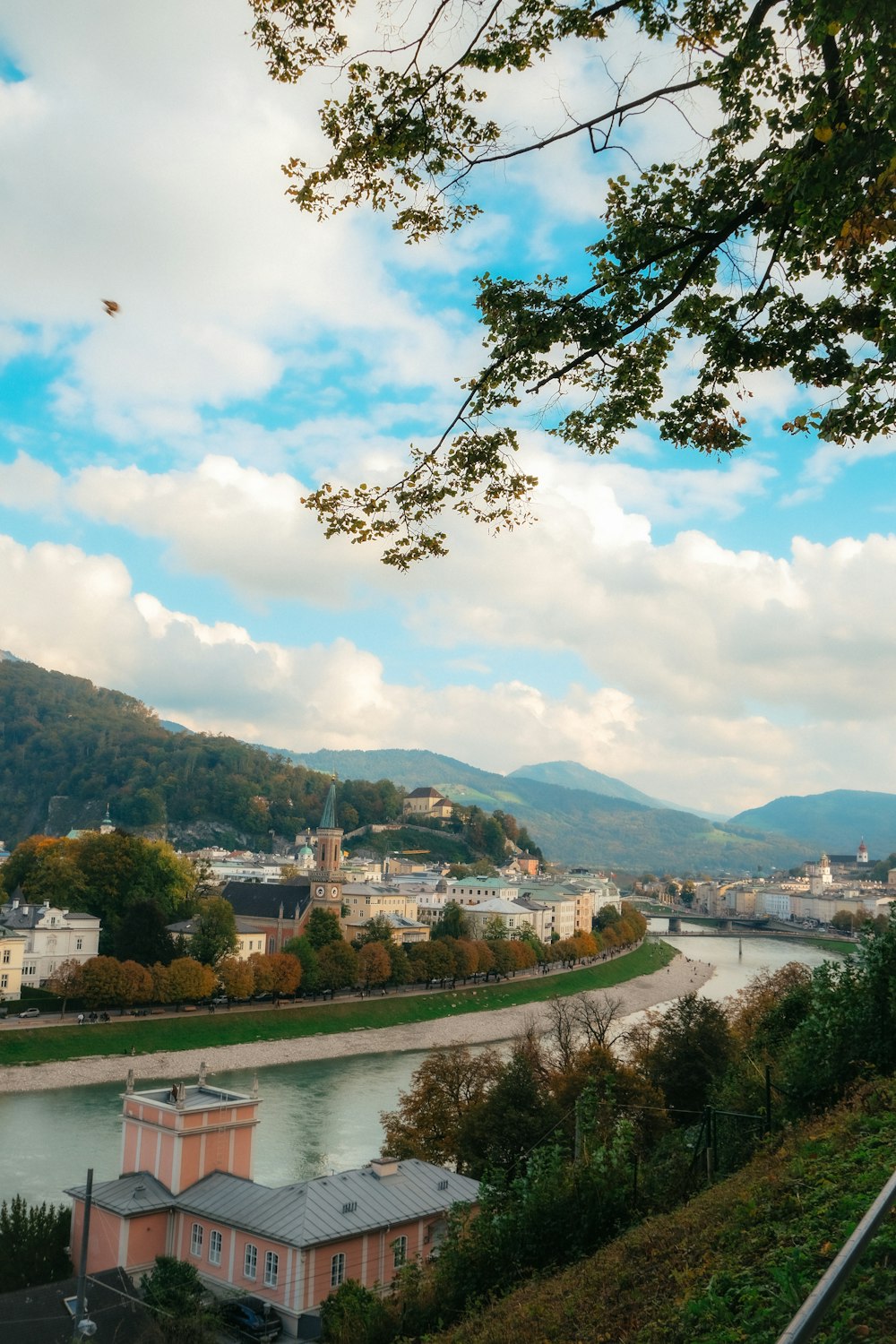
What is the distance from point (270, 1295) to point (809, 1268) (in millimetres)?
11175

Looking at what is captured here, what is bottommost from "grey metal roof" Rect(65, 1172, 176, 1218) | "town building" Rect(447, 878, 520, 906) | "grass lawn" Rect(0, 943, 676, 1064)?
"grass lawn" Rect(0, 943, 676, 1064)

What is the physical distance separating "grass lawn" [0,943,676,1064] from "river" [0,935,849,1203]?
12.4 feet

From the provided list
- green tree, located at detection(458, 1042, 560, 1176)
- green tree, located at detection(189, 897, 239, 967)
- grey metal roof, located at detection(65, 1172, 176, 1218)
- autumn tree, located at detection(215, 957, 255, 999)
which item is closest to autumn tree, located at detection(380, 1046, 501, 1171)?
green tree, located at detection(458, 1042, 560, 1176)

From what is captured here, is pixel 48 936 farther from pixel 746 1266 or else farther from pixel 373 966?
pixel 746 1266

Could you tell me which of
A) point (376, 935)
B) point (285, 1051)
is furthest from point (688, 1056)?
point (376, 935)

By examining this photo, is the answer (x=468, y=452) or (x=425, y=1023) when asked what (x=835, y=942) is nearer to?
(x=425, y=1023)

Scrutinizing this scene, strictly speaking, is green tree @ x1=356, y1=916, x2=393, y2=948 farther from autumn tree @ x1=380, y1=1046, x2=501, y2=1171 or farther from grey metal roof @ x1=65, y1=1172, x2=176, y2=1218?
grey metal roof @ x1=65, y1=1172, x2=176, y2=1218

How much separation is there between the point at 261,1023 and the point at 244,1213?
2562cm

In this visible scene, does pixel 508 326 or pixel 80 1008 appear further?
pixel 80 1008

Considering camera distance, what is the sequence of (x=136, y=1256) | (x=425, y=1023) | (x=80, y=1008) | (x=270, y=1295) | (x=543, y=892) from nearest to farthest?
(x=270, y=1295)
(x=136, y=1256)
(x=80, y=1008)
(x=425, y=1023)
(x=543, y=892)

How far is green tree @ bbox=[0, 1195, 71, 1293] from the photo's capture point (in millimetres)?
13906

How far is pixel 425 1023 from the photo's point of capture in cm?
4253

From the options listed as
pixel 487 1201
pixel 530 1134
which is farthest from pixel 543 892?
pixel 487 1201

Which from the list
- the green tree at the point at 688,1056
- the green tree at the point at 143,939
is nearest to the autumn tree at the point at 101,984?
the green tree at the point at 143,939
